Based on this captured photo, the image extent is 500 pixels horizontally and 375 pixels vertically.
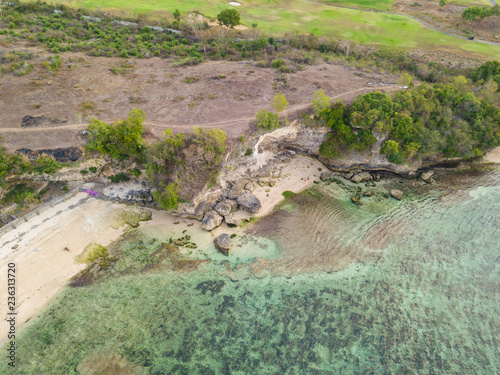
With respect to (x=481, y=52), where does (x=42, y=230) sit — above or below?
below

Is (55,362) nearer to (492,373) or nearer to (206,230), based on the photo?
(206,230)

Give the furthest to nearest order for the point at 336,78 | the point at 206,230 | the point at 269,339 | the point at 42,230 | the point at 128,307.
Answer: the point at 336,78 → the point at 206,230 → the point at 42,230 → the point at 128,307 → the point at 269,339

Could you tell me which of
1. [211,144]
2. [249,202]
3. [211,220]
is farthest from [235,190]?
[211,144]

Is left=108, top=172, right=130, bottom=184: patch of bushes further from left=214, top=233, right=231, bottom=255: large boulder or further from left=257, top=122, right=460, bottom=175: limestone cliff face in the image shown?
left=257, top=122, right=460, bottom=175: limestone cliff face

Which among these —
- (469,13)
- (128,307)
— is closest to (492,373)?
(128,307)

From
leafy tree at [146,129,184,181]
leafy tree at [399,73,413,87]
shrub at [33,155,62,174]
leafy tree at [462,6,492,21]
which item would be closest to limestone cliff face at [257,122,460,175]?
leafy tree at [146,129,184,181]

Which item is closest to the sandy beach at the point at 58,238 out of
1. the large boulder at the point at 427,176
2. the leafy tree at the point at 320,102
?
the leafy tree at the point at 320,102

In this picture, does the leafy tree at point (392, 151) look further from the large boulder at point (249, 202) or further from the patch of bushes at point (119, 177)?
the patch of bushes at point (119, 177)
